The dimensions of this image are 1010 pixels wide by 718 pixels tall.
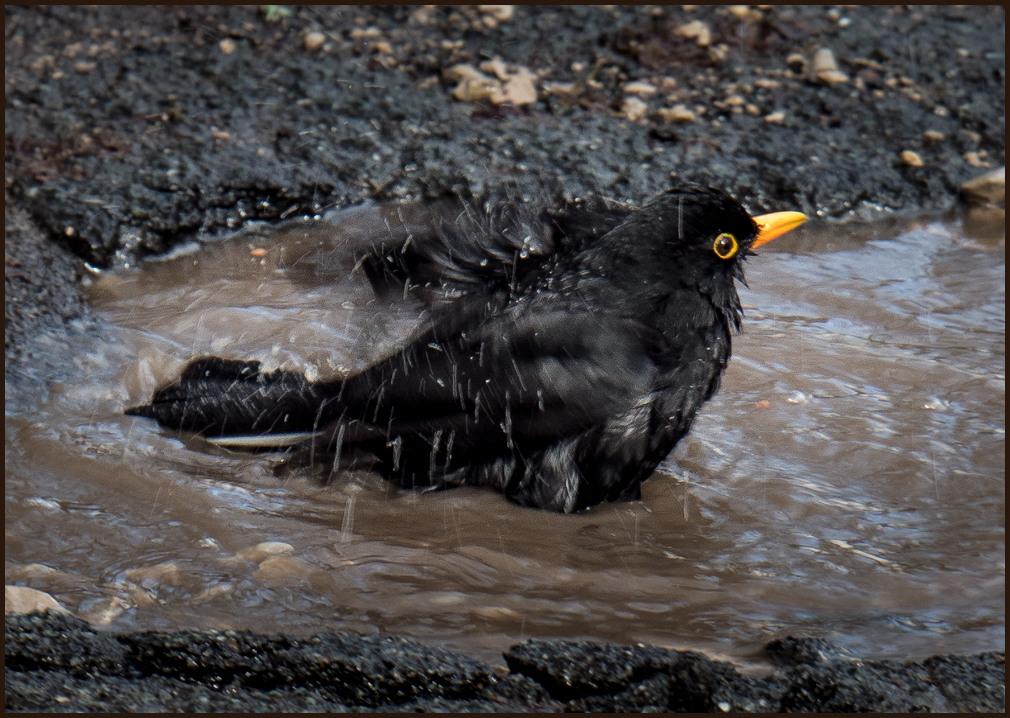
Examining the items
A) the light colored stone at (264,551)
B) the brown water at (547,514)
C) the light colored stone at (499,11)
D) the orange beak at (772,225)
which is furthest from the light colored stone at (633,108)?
the light colored stone at (264,551)

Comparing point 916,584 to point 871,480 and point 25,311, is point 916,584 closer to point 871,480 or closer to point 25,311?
point 871,480

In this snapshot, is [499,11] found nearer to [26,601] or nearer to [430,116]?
[430,116]

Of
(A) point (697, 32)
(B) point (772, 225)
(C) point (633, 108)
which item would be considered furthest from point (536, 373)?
(A) point (697, 32)

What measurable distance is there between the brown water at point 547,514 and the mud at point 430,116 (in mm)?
317

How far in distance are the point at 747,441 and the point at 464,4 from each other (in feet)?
13.1

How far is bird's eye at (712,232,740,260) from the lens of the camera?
167 inches

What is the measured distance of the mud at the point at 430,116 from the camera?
557 cm

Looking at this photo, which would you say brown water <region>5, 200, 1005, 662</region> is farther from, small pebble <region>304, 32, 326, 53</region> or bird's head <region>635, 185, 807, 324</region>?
small pebble <region>304, 32, 326, 53</region>

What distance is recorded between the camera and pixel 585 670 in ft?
9.34

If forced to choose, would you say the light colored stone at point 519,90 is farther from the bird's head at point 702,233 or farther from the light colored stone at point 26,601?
the light colored stone at point 26,601

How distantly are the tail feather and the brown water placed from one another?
12 centimetres

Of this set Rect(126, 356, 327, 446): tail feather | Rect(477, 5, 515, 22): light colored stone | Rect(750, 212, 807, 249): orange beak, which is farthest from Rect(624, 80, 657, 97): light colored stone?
Rect(126, 356, 327, 446): tail feather

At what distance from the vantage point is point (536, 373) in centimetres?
395

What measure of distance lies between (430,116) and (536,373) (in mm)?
2873
